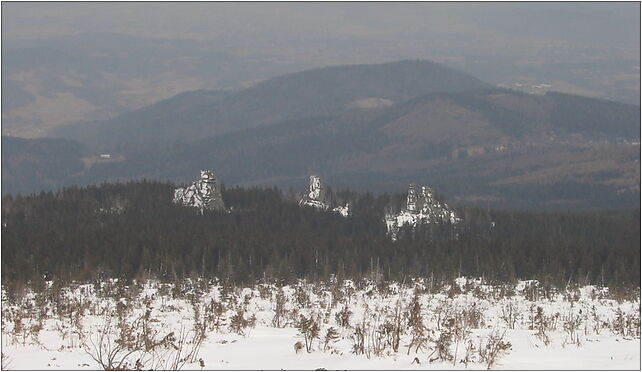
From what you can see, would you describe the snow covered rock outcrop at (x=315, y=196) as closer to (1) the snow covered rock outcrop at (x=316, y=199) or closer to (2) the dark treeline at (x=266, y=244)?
(1) the snow covered rock outcrop at (x=316, y=199)

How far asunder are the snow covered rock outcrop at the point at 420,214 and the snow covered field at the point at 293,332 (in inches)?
1839

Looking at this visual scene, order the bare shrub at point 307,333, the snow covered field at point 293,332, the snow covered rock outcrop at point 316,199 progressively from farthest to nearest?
the snow covered rock outcrop at point 316,199 < the bare shrub at point 307,333 < the snow covered field at point 293,332

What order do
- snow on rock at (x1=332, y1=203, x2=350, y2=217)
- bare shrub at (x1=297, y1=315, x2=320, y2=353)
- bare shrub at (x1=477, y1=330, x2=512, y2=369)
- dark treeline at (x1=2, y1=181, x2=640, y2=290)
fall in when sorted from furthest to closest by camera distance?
snow on rock at (x1=332, y1=203, x2=350, y2=217), dark treeline at (x1=2, y1=181, x2=640, y2=290), bare shrub at (x1=297, y1=315, x2=320, y2=353), bare shrub at (x1=477, y1=330, x2=512, y2=369)

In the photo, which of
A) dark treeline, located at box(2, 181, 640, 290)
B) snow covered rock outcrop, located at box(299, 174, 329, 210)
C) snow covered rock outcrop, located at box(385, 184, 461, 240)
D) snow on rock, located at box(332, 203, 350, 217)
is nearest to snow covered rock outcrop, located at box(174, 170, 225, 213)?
dark treeline, located at box(2, 181, 640, 290)

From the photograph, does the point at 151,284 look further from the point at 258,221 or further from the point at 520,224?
the point at 520,224

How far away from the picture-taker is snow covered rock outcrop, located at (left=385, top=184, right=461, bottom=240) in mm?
93812

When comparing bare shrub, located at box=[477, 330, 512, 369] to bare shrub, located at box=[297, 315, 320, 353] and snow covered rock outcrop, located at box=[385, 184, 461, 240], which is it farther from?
snow covered rock outcrop, located at box=[385, 184, 461, 240]

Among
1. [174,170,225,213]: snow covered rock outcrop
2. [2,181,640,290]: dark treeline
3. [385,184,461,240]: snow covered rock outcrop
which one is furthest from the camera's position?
[385,184,461,240]: snow covered rock outcrop

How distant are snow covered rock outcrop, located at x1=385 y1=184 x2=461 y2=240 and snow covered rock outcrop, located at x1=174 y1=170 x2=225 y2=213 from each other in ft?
54.1

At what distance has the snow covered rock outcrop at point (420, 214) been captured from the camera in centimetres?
9381

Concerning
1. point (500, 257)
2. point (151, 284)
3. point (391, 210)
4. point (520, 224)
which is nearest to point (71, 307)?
point (151, 284)

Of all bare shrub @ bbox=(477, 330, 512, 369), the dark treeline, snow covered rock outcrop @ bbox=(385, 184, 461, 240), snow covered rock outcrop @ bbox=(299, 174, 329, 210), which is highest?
snow covered rock outcrop @ bbox=(299, 174, 329, 210)

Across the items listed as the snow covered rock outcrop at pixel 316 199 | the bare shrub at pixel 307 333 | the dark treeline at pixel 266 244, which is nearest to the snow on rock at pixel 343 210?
the snow covered rock outcrop at pixel 316 199

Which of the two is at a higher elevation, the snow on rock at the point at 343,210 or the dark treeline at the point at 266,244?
the snow on rock at the point at 343,210
